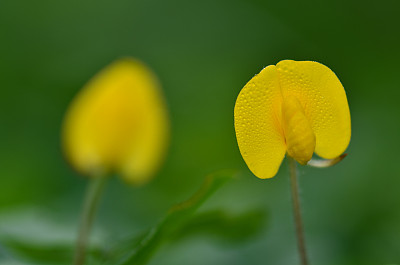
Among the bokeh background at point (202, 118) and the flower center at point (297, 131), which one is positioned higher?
the bokeh background at point (202, 118)

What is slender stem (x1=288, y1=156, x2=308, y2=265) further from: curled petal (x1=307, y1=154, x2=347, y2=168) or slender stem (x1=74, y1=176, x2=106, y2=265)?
slender stem (x1=74, y1=176, x2=106, y2=265)

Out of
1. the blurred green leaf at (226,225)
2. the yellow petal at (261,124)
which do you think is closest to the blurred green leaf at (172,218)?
the yellow petal at (261,124)

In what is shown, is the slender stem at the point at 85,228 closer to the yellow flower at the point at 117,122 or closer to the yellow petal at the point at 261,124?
the yellow flower at the point at 117,122

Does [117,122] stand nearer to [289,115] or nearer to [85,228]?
[85,228]

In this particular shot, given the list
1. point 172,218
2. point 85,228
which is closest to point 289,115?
point 172,218

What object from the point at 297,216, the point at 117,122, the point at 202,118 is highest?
the point at 202,118

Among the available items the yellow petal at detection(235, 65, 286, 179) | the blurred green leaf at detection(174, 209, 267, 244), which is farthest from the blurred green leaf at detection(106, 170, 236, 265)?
the blurred green leaf at detection(174, 209, 267, 244)
